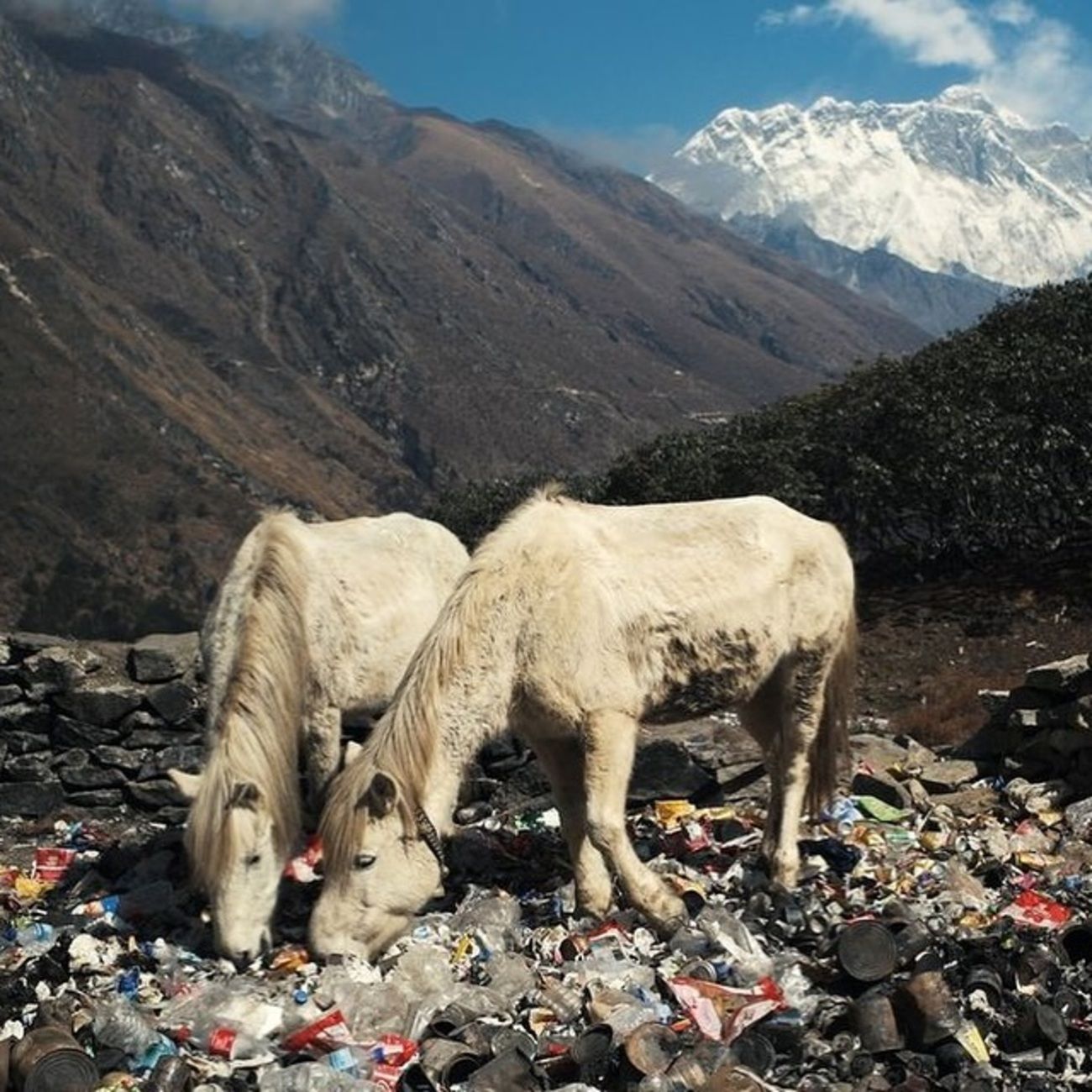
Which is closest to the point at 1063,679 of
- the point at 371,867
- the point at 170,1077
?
the point at 371,867

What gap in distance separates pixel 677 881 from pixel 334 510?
475 ft

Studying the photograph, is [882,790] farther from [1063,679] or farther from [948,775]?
[1063,679]

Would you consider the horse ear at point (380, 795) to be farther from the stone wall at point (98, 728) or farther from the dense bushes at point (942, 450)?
the dense bushes at point (942, 450)

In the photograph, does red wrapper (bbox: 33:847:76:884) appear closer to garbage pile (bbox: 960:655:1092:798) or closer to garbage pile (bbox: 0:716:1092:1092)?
garbage pile (bbox: 0:716:1092:1092)

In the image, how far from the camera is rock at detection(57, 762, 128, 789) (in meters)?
11.8

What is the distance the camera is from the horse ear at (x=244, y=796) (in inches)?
291

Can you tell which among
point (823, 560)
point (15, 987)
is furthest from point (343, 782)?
point (823, 560)

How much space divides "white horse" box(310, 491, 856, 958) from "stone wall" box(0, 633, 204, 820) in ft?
17.1

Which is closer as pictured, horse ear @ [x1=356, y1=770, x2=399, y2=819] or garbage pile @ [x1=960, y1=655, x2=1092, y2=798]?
horse ear @ [x1=356, y1=770, x2=399, y2=819]

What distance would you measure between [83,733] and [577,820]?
6.11 metres

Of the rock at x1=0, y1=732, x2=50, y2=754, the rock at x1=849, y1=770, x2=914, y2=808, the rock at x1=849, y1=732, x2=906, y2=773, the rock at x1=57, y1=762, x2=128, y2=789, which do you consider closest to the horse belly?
the rock at x1=849, y1=770, x2=914, y2=808

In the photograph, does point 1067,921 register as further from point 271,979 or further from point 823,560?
point 271,979

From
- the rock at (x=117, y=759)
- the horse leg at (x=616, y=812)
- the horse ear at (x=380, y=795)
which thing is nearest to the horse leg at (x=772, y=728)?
the horse leg at (x=616, y=812)

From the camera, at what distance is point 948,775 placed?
34.9ft
